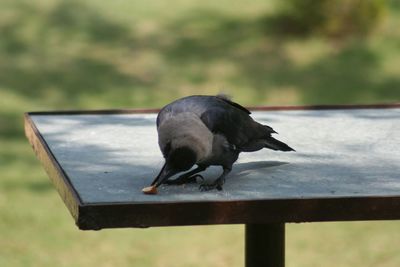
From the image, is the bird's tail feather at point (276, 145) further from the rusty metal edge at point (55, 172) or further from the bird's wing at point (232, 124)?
the rusty metal edge at point (55, 172)

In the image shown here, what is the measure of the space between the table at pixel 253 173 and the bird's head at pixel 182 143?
0.10 metres

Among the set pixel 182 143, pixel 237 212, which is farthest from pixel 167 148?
pixel 237 212

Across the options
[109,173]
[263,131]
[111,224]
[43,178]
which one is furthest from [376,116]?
[43,178]

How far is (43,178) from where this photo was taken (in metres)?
9.81

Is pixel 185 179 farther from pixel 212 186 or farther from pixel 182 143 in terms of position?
pixel 182 143

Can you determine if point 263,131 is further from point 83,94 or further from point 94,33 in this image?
point 94,33

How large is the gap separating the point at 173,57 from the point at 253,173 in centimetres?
875

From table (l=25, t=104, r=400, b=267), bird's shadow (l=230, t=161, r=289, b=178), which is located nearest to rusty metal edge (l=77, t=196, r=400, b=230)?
table (l=25, t=104, r=400, b=267)

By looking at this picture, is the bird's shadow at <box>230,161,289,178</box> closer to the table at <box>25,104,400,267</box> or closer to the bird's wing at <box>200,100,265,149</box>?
the table at <box>25,104,400,267</box>

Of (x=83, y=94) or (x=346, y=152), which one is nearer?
(x=346, y=152)

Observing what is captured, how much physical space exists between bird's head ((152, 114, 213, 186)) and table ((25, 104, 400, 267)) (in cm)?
10

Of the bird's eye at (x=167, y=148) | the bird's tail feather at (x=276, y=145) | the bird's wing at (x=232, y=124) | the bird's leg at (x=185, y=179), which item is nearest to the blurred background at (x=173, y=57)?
the bird's tail feather at (x=276, y=145)

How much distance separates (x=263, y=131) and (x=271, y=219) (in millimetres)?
1022

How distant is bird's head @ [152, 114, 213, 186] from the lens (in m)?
3.80
